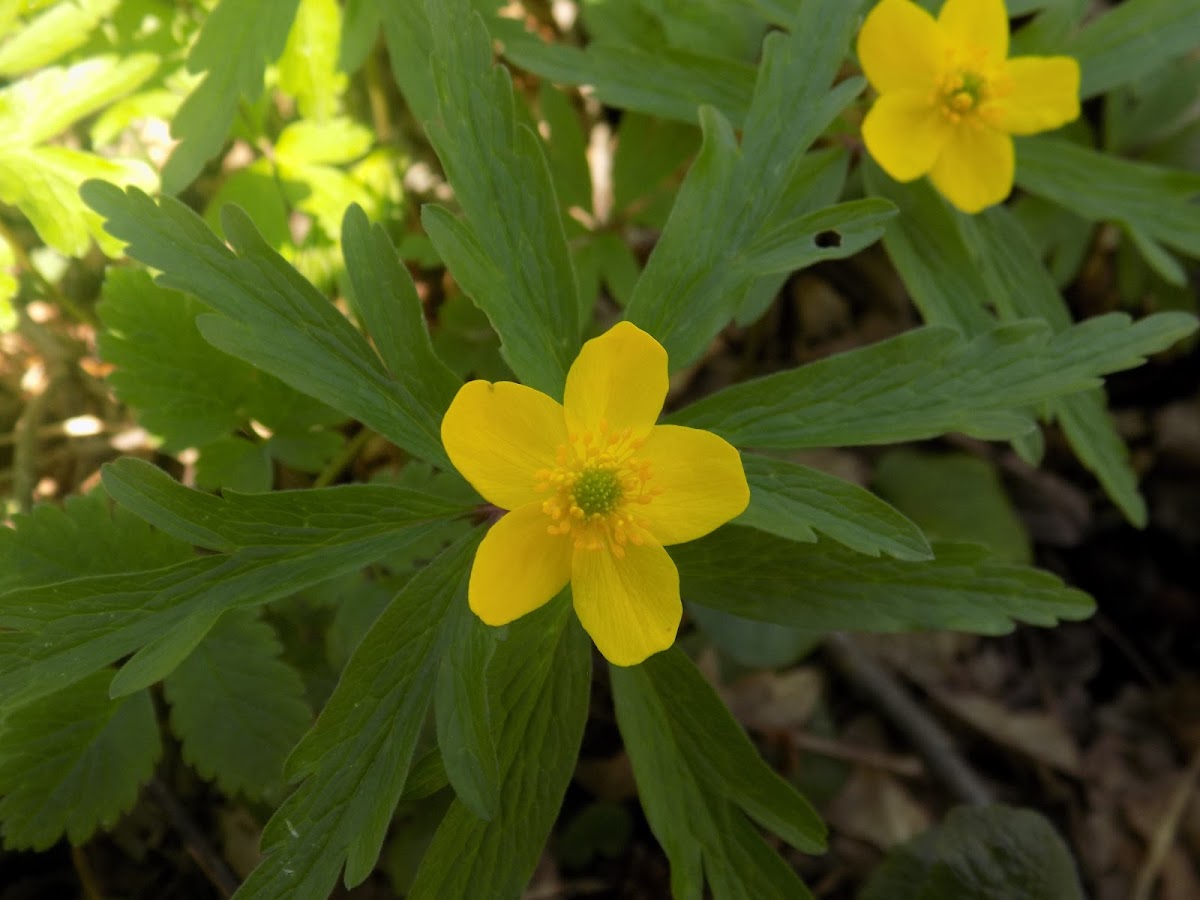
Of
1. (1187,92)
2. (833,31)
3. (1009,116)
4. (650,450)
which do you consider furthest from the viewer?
(1187,92)

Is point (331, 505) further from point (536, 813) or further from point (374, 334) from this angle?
point (536, 813)

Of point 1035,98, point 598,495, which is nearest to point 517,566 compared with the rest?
point 598,495

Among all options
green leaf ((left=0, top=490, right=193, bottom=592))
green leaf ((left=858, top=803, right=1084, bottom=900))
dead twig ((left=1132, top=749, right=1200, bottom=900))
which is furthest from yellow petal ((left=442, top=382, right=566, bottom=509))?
dead twig ((left=1132, top=749, right=1200, bottom=900))

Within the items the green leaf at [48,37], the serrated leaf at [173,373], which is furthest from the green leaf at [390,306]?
the green leaf at [48,37]

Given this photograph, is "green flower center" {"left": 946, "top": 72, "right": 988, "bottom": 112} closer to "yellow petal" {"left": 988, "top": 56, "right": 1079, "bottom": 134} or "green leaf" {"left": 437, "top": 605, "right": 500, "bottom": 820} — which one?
"yellow petal" {"left": 988, "top": 56, "right": 1079, "bottom": 134}

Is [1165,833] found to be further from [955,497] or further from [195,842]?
[195,842]

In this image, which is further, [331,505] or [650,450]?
[331,505]

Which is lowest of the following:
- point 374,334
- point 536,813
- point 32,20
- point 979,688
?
point 979,688

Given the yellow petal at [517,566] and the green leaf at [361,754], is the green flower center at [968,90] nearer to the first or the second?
the yellow petal at [517,566]

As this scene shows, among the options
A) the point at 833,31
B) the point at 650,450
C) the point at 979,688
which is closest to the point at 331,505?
the point at 650,450
